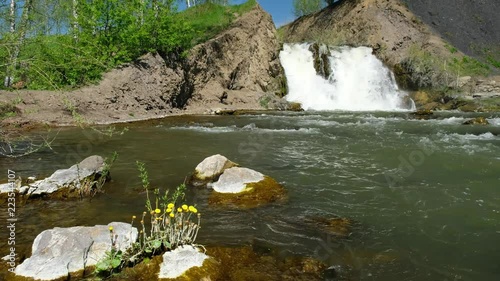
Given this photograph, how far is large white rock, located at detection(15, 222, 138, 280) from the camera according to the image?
4094 mm

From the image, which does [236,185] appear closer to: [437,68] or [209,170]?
[209,170]

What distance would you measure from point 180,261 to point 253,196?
3307mm

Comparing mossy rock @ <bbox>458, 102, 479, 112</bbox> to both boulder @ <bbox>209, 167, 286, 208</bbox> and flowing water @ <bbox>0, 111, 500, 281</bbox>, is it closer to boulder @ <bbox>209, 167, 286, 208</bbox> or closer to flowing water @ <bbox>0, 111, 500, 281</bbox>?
flowing water @ <bbox>0, 111, 500, 281</bbox>

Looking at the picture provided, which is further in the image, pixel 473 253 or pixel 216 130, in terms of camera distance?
pixel 216 130

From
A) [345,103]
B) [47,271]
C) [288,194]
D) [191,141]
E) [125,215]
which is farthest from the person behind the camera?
[345,103]

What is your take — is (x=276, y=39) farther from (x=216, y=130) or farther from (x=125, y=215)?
(x=125, y=215)

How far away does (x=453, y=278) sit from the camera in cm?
470

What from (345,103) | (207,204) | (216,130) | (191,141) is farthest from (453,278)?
(345,103)

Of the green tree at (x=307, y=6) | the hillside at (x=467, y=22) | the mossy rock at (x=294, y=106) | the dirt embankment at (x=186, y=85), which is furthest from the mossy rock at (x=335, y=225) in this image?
the green tree at (x=307, y=6)

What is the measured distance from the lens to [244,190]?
7637 millimetres

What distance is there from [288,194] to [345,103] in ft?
90.8

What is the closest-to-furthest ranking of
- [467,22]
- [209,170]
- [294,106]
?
[209,170] → [294,106] → [467,22]

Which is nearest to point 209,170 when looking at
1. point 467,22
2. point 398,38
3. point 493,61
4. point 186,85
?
point 186,85

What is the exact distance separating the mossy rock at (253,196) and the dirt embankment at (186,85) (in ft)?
34.9
